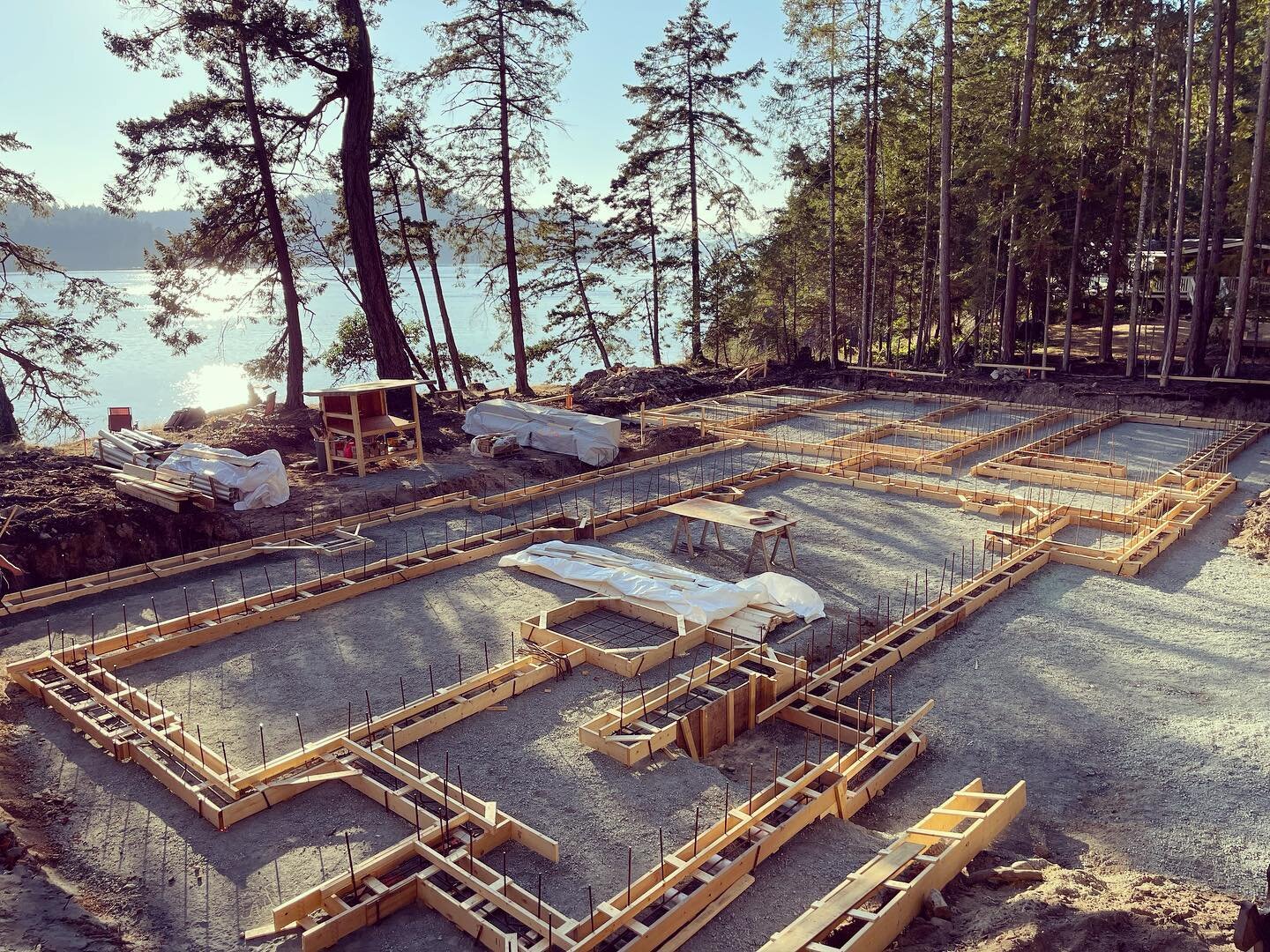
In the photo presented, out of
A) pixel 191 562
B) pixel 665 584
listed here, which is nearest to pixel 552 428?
pixel 191 562

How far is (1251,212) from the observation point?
1509cm

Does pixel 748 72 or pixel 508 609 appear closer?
pixel 508 609

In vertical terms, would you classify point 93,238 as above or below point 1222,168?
above

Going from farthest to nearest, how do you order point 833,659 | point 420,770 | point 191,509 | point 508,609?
1. point 191,509
2. point 508,609
3. point 833,659
4. point 420,770

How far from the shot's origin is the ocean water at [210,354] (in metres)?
17.2

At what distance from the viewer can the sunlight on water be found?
153 feet

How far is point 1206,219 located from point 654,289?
13.1 meters

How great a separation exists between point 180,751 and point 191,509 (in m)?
5.24

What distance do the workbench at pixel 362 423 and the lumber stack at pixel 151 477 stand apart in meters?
2.00

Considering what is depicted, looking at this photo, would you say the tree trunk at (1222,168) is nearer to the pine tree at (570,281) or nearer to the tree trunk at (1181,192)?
the tree trunk at (1181,192)

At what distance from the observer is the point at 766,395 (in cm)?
1892

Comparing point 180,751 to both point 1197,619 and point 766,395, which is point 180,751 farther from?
point 766,395

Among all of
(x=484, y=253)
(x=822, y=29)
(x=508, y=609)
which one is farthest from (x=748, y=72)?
(x=508, y=609)

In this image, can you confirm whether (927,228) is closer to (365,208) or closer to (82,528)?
(365,208)
